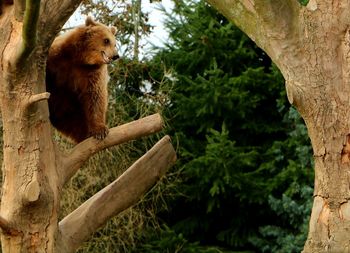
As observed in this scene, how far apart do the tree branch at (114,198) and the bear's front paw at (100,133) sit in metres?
0.27

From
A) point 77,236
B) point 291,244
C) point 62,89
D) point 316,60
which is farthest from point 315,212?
point 291,244

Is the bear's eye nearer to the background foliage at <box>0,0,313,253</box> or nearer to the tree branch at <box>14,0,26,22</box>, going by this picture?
the tree branch at <box>14,0,26,22</box>

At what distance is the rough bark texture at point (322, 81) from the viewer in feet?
16.8

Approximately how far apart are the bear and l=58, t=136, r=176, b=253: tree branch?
54cm

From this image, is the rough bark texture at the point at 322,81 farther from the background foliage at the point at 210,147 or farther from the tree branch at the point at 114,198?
the background foliage at the point at 210,147

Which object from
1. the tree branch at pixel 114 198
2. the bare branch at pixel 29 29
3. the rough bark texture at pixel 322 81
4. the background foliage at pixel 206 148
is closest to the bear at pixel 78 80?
the tree branch at pixel 114 198

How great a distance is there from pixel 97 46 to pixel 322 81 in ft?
5.49

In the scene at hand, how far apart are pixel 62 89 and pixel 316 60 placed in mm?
1731

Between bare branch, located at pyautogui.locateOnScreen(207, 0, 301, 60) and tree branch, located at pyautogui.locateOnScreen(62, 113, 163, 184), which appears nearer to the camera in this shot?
bare branch, located at pyautogui.locateOnScreen(207, 0, 301, 60)

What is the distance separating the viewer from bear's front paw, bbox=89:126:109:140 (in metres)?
5.45

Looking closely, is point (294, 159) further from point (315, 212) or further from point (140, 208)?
point (315, 212)

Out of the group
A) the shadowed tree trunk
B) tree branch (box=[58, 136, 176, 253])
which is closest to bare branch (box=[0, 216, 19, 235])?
the shadowed tree trunk

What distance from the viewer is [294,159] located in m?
11.7

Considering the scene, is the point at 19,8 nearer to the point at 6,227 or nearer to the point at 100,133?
the point at 100,133
